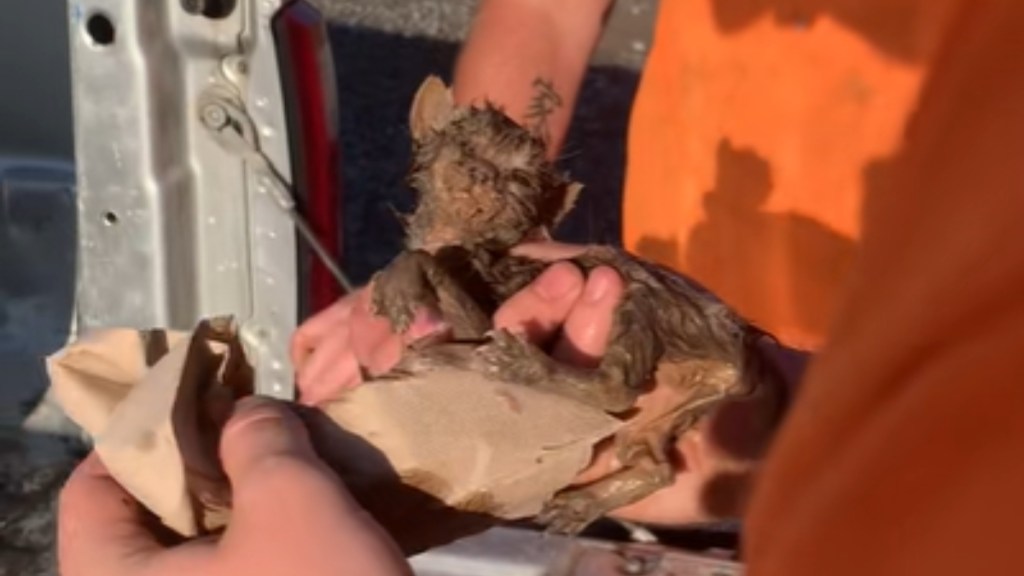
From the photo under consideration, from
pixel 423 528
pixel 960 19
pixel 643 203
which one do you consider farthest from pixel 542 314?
pixel 643 203

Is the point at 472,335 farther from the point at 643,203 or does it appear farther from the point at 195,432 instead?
the point at 643,203

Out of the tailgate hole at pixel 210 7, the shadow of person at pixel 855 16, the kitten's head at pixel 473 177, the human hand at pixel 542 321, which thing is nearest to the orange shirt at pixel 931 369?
the human hand at pixel 542 321

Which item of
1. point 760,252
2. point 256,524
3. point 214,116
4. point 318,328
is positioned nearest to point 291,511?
point 256,524

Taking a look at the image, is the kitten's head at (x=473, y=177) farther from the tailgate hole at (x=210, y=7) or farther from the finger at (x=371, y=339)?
the tailgate hole at (x=210, y=7)

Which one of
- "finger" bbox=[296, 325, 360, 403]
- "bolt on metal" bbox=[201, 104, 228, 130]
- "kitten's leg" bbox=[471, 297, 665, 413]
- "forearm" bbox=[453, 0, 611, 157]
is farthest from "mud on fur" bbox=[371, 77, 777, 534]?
"bolt on metal" bbox=[201, 104, 228, 130]

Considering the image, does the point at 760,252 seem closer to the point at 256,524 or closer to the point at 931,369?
the point at 256,524

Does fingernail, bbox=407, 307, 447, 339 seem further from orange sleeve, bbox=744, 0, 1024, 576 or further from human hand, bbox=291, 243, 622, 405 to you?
orange sleeve, bbox=744, 0, 1024, 576
